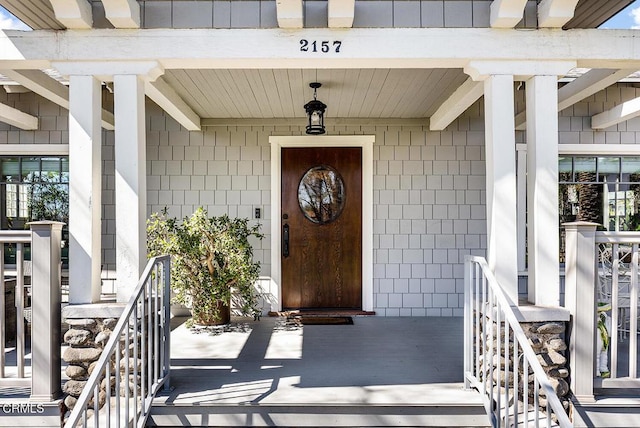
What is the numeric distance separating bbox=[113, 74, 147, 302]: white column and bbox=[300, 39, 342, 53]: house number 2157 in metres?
1.11

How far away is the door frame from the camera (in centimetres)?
558

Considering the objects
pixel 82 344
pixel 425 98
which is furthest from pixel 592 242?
pixel 82 344

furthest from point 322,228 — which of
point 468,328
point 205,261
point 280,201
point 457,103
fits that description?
point 468,328

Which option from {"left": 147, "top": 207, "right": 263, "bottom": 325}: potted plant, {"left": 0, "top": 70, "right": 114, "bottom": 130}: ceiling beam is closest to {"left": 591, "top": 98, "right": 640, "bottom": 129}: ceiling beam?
{"left": 147, "top": 207, "right": 263, "bottom": 325}: potted plant

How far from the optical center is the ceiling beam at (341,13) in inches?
119

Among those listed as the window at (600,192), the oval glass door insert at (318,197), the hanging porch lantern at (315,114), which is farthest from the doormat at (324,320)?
the window at (600,192)

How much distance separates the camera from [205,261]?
15.6ft

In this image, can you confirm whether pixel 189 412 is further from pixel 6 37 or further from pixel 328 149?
pixel 328 149

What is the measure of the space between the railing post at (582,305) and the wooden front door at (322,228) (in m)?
2.91

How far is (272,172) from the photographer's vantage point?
5.59 metres

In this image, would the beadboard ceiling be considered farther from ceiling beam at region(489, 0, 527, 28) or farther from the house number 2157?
the house number 2157

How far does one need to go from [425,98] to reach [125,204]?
294cm

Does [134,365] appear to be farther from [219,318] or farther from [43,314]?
[219,318]

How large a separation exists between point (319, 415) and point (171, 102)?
2.94 m
